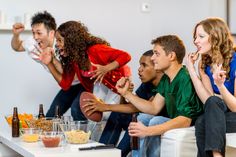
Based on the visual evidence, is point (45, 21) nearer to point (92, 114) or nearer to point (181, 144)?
point (92, 114)

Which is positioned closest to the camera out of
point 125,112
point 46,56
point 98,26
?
point 125,112

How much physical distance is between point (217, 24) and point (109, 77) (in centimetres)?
82

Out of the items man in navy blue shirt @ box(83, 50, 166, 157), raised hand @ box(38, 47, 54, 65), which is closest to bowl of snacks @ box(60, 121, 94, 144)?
man in navy blue shirt @ box(83, 50, 166, 157)

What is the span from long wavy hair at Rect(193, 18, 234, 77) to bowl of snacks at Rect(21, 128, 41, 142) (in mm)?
996

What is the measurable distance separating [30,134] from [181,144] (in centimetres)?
78

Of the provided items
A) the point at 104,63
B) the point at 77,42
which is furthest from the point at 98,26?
the point at 104,63

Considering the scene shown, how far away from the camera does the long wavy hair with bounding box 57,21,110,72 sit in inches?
113

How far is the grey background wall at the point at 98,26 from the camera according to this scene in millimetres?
3521

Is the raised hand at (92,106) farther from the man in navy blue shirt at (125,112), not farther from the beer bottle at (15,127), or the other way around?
the beer bottle at (15,127)

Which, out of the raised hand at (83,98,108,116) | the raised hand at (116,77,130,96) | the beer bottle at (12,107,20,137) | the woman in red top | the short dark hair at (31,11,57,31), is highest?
the short dark hair at (31,11,57,31)

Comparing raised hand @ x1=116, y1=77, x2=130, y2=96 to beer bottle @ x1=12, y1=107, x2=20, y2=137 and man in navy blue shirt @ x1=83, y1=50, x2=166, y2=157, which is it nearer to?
man in navy blue shirt @ x1=83, y1=50, x2=166, y2=157

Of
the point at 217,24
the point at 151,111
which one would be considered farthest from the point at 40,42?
the point at 217,24

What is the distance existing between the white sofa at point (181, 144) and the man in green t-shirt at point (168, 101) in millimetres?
70

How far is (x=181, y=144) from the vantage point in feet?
7.01
